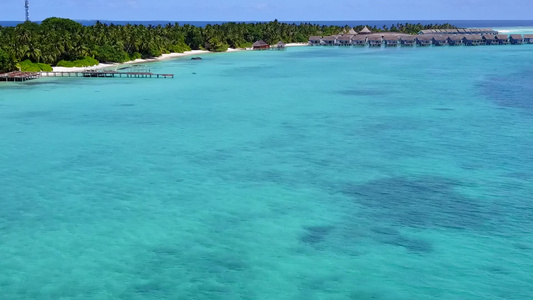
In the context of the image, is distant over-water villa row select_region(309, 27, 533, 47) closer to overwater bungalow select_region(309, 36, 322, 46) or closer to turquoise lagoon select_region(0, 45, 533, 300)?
overwater bungalow select_region(309, 36, 322, 46)

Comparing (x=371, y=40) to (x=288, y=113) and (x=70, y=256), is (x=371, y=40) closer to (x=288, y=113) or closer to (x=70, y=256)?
(x=288, y=113)

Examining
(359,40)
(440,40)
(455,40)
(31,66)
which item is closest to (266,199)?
(31,66)

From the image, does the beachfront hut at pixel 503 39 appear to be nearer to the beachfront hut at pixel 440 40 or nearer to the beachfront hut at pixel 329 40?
the beachfront hut at pixel 440 40

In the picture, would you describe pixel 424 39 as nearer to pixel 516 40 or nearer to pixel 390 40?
pixel 390 40

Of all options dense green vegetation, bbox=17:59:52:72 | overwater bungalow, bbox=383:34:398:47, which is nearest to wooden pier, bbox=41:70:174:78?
dense green vegetation, bbox=17:59:52:72

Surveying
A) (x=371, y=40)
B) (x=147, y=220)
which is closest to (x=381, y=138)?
(x=147, y=220)

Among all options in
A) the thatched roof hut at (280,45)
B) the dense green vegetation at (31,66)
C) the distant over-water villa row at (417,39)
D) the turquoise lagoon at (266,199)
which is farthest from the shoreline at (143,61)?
the distant over-water villa row at (417,39)
